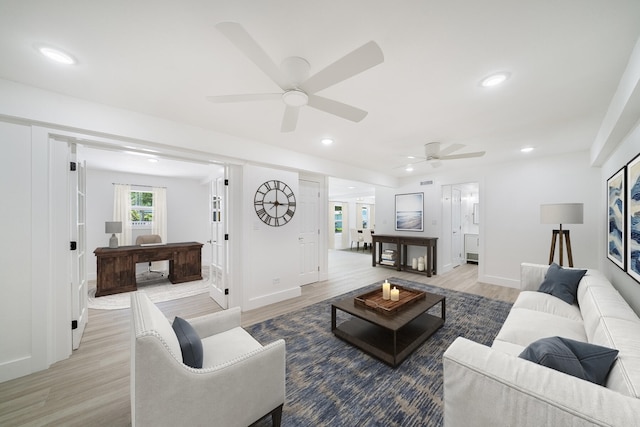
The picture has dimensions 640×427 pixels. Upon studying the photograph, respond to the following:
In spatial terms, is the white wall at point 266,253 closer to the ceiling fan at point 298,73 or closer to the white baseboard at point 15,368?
the ceiling fan at point 298,73

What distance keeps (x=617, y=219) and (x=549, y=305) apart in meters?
1.08

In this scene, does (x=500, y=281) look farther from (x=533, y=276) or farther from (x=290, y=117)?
(x=290, y=117)

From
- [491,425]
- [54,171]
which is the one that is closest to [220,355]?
[491,425]

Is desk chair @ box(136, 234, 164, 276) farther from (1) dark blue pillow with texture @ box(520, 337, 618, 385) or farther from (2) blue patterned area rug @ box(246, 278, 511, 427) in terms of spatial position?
(1) dark blue pillow with texture @ box(520, 337, 618, 385)

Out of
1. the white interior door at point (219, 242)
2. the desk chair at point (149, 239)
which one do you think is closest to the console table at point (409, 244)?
the white interior door at point (219, 242)

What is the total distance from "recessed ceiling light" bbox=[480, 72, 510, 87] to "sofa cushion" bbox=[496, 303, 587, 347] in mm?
1960

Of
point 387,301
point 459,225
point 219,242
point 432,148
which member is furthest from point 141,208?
point 459,225

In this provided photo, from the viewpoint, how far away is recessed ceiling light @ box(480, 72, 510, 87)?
5.73 ft

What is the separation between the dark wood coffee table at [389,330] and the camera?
2111 mm

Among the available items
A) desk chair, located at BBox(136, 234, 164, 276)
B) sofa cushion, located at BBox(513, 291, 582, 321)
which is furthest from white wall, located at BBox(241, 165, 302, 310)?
desk chair, located at BBox(136, 234, 164, 276)

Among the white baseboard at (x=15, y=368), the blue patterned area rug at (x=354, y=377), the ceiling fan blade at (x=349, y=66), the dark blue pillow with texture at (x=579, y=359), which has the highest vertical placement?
the ceiling fan blade at (x=349, y=66)

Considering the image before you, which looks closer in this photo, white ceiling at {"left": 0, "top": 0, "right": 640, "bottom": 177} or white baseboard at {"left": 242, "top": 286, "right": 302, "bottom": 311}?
white ceiling at {"left": 0, "top": 0, "right": 640, "bottom": 177}

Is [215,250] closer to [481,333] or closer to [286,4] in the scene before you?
[286,4]

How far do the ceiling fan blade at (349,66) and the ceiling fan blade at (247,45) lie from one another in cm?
24
